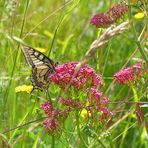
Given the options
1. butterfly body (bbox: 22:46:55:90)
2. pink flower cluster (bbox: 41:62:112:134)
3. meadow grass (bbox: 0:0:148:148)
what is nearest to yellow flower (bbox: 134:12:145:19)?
meadow grass (bbox: 0:0:148:148)

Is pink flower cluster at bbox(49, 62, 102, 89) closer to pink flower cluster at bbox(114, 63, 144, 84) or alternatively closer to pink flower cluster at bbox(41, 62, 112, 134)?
pink flower cluster at bbox(41, 62, 112, 134)

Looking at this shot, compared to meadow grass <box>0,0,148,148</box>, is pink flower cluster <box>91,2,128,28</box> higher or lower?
higher

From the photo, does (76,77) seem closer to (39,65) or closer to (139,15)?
(39,65)

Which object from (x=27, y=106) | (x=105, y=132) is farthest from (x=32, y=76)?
(x=105, y=132)

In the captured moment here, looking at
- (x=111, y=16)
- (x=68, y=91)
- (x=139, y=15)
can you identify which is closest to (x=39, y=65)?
(x=111, y=16)

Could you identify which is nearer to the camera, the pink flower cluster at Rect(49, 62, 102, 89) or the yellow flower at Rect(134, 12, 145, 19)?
the pink flower cluster at Rect(49, 62, 102, 89)

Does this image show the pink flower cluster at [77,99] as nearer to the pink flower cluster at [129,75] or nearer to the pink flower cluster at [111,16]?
the pink flower cluster at [129,75]
